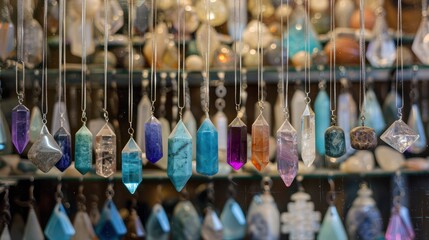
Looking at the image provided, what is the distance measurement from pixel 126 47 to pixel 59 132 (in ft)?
1.57

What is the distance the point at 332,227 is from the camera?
5.02 ft

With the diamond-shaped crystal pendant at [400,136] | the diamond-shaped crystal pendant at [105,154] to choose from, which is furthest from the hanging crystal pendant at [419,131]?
the diamond-shaped crystal pendant at [105,154]

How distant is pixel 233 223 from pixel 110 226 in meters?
0.30

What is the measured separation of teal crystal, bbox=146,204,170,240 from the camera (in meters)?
1.57

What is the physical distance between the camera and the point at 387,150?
5.39 ft

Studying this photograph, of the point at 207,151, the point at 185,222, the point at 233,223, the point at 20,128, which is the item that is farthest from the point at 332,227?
the point at 20,128

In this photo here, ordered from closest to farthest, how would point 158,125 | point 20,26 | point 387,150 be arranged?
point 158,125 < point 20,26 < point 387,150

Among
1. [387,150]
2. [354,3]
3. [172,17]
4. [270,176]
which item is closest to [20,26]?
[172,17]

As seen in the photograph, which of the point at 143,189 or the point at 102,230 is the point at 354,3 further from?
the point at 102,230

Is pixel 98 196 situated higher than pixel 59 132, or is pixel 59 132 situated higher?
pixel 59 132

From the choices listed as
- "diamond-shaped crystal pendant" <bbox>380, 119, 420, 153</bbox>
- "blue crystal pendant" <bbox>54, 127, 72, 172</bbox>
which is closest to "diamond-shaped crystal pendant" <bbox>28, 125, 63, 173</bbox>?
"blue crystal pendant" <bbox>54, 127, 72, 172</bbox>

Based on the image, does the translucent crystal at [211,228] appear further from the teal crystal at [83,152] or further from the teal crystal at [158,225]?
the teal crystal at [83,152]

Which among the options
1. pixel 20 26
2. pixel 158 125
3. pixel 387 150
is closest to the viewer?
pixel 158 125

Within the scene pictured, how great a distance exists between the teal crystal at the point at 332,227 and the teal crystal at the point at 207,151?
1.50 feet
